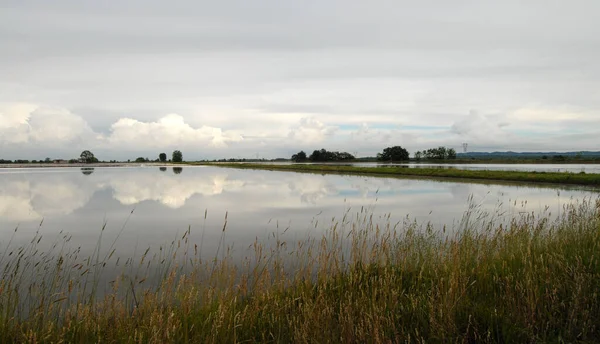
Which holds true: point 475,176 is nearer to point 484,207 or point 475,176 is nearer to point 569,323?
point 484,207

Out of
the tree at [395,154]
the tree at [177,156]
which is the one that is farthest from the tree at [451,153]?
the tree at [177,156]

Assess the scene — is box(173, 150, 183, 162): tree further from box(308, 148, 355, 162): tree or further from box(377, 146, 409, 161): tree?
box(377, 146, 409, 161): tree

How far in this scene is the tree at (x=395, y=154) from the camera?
13762 centimetres

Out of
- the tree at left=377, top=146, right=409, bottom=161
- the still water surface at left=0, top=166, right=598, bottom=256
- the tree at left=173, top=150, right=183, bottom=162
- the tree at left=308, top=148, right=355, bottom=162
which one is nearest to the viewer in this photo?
the still water surface at left=0, top=166, right=598, bottom=256

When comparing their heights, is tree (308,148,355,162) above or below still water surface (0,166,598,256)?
above

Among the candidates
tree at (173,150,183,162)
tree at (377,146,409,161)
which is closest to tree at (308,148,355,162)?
tree at (377,146,409,161)

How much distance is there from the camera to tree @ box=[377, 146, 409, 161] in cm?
13762

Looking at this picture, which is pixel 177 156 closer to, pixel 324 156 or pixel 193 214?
pixel 324 156

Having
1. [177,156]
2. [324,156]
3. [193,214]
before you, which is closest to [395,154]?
[324,156]

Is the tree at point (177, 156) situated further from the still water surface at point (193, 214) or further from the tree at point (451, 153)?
the still water surface at point (193, 214)

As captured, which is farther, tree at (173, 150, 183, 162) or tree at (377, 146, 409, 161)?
tree at (173, 150, 183, 162)

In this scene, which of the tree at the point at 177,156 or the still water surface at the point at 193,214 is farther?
the tree at the point at 177,156

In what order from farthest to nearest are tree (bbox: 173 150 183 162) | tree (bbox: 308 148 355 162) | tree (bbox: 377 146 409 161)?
tree (bbox: 173 150 183 162) < tree (bbox: 308 148 355 162) < tree (bbox: 377 146 409 161)

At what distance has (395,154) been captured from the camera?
13938cm
